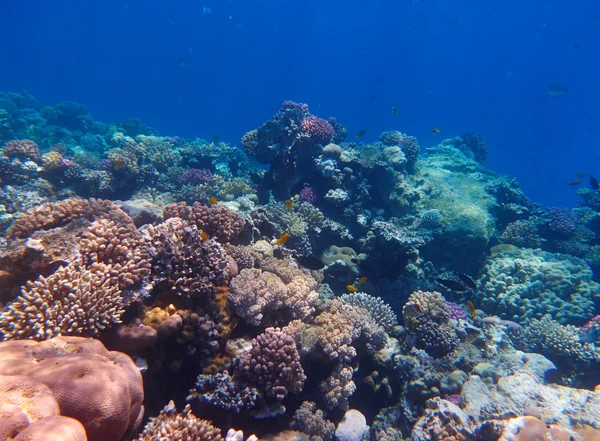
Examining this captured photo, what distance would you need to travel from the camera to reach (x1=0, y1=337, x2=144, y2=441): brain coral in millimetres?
2512

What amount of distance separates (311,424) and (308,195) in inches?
294

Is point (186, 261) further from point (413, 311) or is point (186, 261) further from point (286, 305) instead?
point (413, 311)

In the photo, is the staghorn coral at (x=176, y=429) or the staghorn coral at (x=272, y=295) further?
the staghorn coral at (x=272, y=295)

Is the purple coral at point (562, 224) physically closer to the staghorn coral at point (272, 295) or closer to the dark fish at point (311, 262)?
the dark fish at point (311, 262)

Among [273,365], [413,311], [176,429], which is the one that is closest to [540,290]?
[413,311]

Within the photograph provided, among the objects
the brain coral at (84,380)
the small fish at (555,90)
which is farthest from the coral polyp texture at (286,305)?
the small fish at (555,90)

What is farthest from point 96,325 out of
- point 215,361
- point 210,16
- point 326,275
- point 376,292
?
point 210,16

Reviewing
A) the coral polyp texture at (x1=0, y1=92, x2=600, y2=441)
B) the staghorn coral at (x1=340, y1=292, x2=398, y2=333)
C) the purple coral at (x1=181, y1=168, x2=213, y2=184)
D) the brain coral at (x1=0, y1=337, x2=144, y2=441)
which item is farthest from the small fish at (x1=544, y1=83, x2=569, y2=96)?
the brain coral at (x1=0, y1=337, x2=144, y2=441)

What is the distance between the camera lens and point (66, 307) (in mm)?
3670

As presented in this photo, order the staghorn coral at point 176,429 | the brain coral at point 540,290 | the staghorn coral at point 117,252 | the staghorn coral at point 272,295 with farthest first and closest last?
the brain coral at point 540,290, the staghorn coral at point 272,295, the staghorn coral at point 117,252, the staghorn coral at point 176,429

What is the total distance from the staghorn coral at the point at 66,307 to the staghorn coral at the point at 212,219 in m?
2.33

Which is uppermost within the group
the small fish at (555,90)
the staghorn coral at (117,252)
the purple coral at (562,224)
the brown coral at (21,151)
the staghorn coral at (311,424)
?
the small fish at (555,90)

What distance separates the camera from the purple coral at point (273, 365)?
4426 millimetres

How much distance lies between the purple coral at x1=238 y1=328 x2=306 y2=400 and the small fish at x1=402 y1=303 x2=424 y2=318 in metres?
3.58
